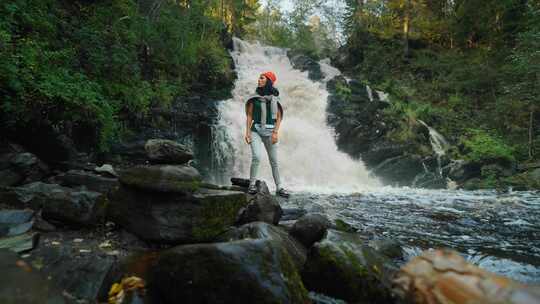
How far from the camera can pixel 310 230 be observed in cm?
409

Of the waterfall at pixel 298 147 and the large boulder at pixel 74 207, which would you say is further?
the waterfall at pixel 298 147

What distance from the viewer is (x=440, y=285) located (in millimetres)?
1395

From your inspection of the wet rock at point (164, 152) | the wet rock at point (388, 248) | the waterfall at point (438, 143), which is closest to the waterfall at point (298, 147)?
the waterfall at point (438, 143)

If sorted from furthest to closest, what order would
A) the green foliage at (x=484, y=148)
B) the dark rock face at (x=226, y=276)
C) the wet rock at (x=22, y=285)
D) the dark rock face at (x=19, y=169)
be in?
the green foliage at (x=484, y=148)
the dark rock face at (x=19, y=169)
the dark rock face at (x=226, y=276)
the wet rock at (x=22, y=285)

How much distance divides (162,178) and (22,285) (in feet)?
5.79

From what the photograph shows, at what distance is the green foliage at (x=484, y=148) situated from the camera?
13314 mm

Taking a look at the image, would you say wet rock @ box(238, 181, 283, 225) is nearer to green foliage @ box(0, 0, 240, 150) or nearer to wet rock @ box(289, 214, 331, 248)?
wet rock @ box(289, 214, 331, 248)

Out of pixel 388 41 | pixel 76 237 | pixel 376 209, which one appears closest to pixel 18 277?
pixel 76 237

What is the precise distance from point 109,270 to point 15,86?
4603mm

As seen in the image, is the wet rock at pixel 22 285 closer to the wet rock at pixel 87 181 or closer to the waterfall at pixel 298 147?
the wet rock at pixel 87 181

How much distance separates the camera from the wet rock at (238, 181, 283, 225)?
4457 mm

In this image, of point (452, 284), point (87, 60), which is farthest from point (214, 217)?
point (87, 60)

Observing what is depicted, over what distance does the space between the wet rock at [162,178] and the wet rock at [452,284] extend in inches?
101

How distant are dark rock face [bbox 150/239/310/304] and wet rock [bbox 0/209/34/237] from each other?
188cm
